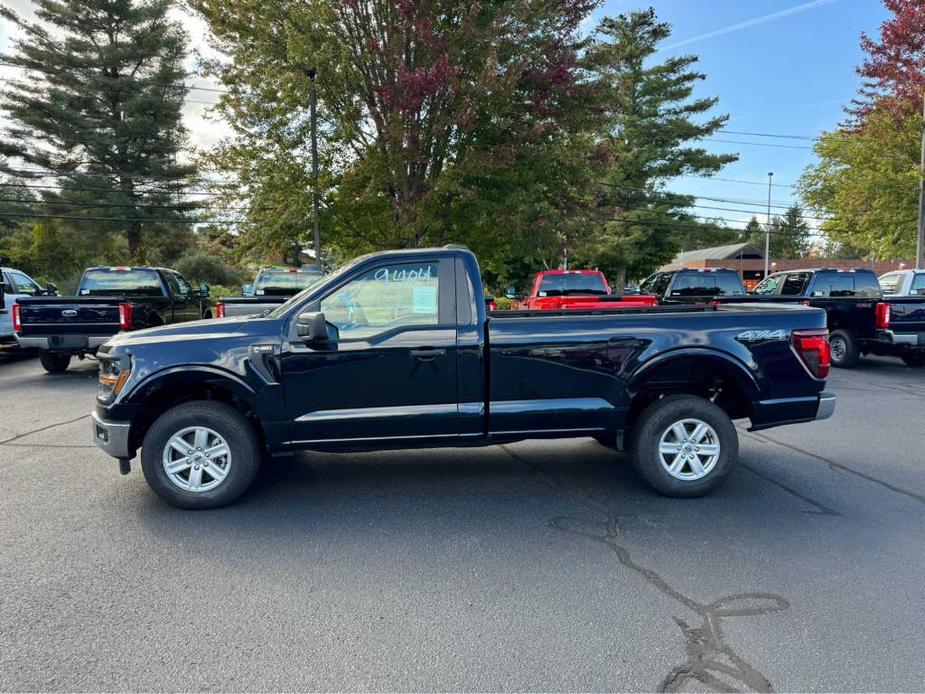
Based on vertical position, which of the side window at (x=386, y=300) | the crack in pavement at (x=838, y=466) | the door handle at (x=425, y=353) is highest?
the side window at (x=386, y=300)

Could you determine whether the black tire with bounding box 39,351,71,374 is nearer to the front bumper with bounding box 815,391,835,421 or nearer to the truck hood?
the truck hood

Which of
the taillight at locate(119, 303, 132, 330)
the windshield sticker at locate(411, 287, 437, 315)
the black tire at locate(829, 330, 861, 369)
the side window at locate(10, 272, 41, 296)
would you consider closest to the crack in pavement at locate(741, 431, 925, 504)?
the windshield sticker at locate(411, 287, 437, 315)

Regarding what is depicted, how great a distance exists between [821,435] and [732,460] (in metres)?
2.72

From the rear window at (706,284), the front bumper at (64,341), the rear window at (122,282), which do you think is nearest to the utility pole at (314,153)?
the rear window at (122,282)

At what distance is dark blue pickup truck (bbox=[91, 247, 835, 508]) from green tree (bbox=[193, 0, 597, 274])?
988cm

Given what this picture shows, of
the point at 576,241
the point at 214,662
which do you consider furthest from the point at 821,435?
the point at 576,241

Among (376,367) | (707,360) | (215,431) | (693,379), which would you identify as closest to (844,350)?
(693,379)

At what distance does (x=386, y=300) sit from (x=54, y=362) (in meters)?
9.79

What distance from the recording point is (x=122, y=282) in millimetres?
12203

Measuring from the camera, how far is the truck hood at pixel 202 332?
440 cm

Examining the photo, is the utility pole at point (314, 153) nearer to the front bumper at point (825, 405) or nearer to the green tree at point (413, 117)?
the green tree at point (413, 117)

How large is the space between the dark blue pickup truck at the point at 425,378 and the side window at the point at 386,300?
0.01 m

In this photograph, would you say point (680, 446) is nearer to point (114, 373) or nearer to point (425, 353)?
point (425, 353)

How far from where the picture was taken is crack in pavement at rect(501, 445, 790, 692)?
8.35ft
